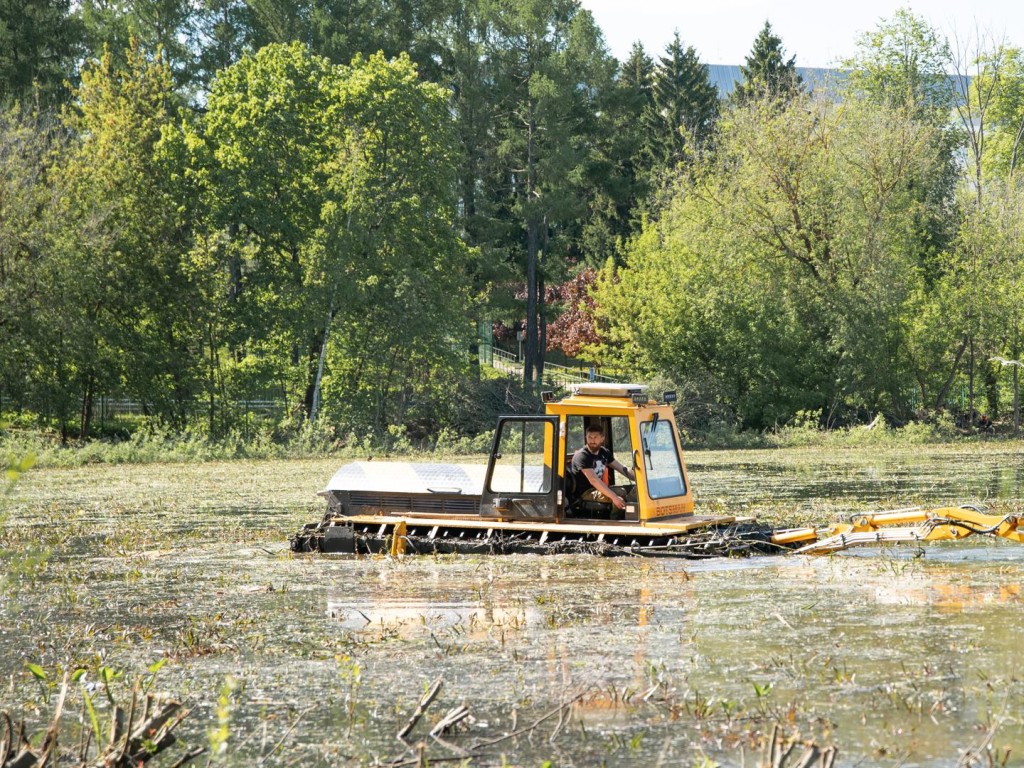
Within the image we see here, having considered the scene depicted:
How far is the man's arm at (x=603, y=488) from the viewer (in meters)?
14.6

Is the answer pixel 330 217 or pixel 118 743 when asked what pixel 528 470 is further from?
pixel 330 217

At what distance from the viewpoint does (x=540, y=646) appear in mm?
9797

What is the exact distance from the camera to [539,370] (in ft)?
178

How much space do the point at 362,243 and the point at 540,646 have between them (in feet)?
103

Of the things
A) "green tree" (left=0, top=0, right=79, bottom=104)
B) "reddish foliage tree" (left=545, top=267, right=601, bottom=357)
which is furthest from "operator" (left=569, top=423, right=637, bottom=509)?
"reddish foliage tree" (left=545, top=267, right=601, bottom=357)

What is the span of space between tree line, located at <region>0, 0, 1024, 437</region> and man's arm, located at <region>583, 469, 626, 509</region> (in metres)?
25.2

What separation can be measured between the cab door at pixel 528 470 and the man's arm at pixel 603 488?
462 millimetres

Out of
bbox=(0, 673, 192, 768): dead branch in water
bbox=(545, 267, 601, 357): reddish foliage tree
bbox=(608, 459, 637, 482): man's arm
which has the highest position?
bbox=(545, 267, 601, 357): reddish foliage tree

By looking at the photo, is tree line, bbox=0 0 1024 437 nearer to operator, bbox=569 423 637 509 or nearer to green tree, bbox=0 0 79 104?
green tree, bbox=0 0 79 104

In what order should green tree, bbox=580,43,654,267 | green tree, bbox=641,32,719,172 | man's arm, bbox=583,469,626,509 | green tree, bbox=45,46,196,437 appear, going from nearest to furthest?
man's arm, bbox=583,469,626,509
green tree, bbox=45,46,196,437
green tree, bbox=580,43,654,267
green tree, bbox=641,32,719,172

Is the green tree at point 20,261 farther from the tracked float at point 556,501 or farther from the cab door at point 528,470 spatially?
the cab door at point 528,470

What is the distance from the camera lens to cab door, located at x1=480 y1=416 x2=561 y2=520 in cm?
1504

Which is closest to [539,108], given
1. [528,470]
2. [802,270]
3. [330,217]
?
[802,270]

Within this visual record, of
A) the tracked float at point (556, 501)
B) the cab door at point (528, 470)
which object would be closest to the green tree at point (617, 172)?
the tracked float at point (556, 501)
